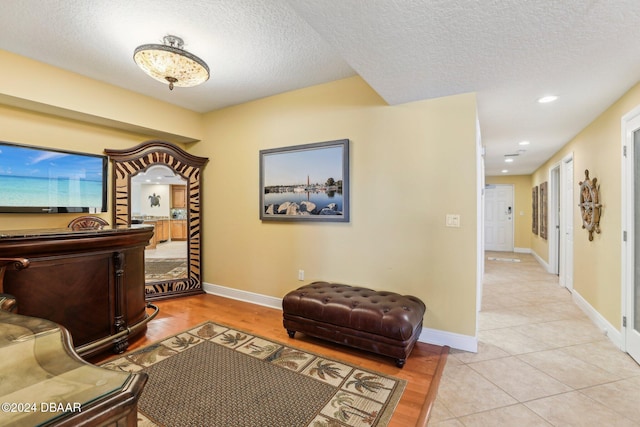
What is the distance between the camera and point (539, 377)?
2.21 m

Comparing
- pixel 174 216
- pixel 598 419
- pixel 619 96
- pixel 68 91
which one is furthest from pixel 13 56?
pixel 619 96

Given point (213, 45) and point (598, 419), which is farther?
point (213, 45)

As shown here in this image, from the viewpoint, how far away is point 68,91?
309cm

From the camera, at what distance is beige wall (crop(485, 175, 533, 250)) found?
8.55 meters

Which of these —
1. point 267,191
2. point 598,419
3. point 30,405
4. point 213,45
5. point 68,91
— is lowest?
point 598,419

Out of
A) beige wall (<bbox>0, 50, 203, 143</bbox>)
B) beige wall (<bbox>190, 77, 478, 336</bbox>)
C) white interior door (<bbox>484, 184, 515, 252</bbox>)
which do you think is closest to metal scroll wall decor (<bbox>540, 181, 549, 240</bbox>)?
white interior door (<bbox>484, 184, 515, 252</bbox>)

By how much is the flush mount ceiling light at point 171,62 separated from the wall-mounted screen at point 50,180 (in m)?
1.74

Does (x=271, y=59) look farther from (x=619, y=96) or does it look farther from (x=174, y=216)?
(x=619, y=96)

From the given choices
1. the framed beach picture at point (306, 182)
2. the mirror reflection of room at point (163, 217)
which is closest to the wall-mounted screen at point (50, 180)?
the mirror reflection of room at point (163, 217)

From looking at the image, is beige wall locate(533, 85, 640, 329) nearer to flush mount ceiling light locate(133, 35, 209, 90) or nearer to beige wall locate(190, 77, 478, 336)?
beige wall locate(190, 77, 478, 336)

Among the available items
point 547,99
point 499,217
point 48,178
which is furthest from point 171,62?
point 499,217

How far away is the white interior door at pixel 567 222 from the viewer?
450 centimetres

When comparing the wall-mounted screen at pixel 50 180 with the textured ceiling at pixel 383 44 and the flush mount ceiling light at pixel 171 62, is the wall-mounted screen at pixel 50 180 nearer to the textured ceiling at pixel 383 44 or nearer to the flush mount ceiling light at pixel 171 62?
the textured ceiling at pixel 383 44

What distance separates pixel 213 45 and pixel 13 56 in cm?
196
